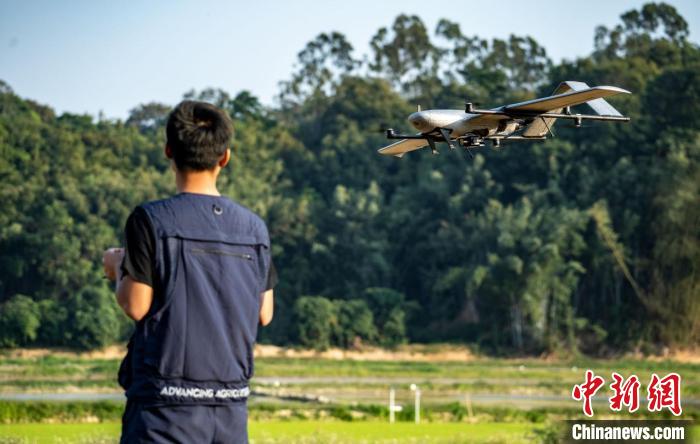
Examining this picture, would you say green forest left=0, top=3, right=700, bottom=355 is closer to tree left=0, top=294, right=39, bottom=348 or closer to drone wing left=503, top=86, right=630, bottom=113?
tree left=0, top=294, right=39, bottom=348

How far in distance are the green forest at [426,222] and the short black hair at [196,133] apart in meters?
41.7

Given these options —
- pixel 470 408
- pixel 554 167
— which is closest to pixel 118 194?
pixel 554 167

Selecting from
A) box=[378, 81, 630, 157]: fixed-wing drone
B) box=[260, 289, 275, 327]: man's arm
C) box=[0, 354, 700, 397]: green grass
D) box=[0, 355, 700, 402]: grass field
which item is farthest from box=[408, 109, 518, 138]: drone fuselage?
box=[0, 354, 700, 397]: green grass

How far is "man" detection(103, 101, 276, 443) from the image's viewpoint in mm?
2938

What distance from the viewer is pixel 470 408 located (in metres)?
24.9

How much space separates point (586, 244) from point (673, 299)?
14.7ft

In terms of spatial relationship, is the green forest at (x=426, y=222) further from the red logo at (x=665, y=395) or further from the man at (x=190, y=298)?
the man at (x=190, y=298)

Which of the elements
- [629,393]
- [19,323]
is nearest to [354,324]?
[19,323]

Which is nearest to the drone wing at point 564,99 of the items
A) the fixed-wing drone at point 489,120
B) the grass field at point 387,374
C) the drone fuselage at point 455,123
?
the fixed-wing drone at point 489,120

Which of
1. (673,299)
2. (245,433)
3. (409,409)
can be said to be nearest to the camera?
(245,433)

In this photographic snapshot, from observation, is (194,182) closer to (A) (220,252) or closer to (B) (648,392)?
(A) (220,252)

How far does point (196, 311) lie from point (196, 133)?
0.43 meters

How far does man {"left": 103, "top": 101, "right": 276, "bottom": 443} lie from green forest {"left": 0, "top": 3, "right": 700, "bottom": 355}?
41.7 metres

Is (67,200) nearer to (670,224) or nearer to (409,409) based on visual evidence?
(670,224)
